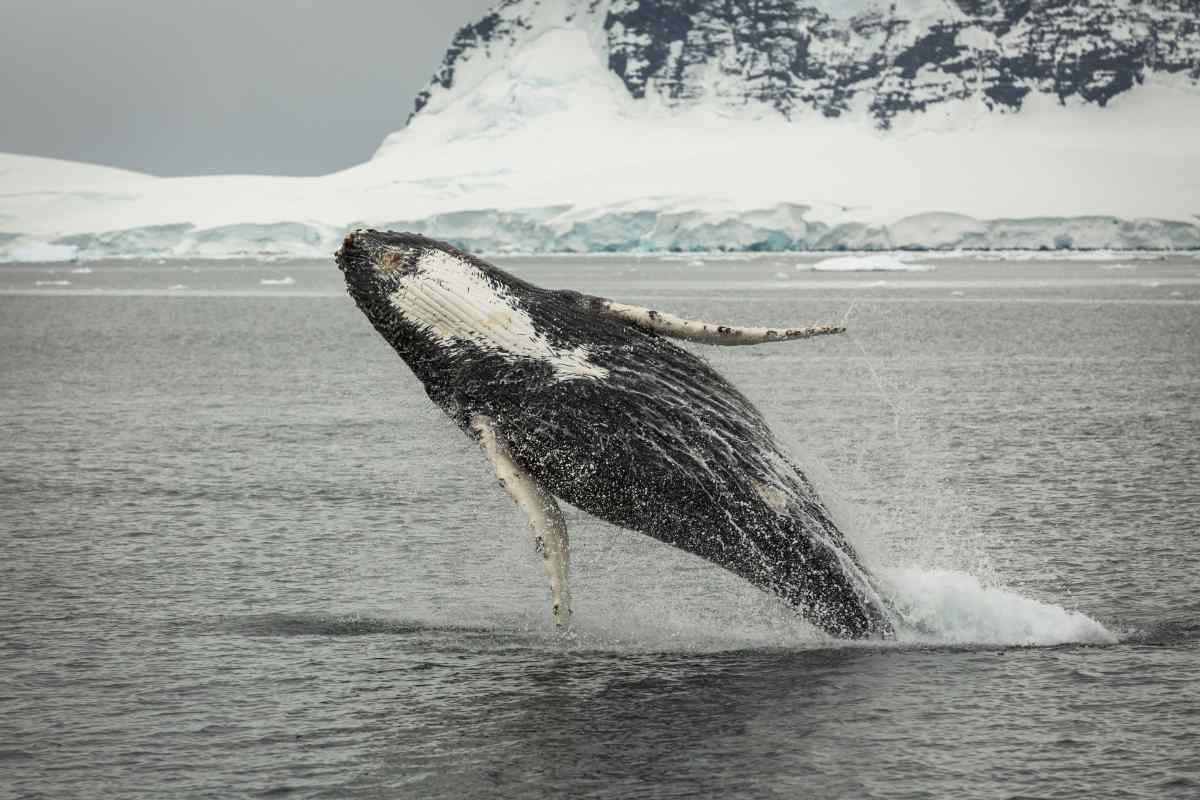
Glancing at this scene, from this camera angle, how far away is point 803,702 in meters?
8.91

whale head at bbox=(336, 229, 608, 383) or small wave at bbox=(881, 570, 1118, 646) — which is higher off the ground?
whale head at bbox=(336, 229, 608, 383)

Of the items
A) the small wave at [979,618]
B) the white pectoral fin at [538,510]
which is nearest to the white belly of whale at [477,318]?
the white pectoral fin at [538,510]

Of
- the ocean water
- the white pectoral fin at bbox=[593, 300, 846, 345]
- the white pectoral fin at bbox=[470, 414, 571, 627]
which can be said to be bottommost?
the ocean water

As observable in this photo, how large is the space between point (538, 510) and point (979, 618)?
143 inches

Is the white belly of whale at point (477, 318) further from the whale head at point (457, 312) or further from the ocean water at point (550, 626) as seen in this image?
the ocean water at point (550, 626)

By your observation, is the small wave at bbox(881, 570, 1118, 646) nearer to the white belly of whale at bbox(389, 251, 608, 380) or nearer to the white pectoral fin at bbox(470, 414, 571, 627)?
the white pectoral fin at bbox(470, 414, 571, 627)

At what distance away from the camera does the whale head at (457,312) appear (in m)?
8.93

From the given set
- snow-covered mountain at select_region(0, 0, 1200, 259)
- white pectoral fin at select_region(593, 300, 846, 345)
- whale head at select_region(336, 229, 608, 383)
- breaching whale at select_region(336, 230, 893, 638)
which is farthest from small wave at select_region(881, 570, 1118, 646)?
snow-covered mountain at select_region(0, 0, 1200, 259)

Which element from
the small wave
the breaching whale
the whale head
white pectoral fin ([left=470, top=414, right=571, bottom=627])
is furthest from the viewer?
the small wave

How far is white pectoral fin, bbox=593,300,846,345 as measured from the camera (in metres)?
8.71

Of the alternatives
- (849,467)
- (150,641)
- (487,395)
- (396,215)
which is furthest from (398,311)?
(396,215)

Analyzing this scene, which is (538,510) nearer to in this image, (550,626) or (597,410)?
(597,410)

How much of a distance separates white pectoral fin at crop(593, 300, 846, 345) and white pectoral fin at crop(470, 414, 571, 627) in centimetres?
99

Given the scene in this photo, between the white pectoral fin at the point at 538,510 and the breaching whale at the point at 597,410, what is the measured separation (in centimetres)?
1
